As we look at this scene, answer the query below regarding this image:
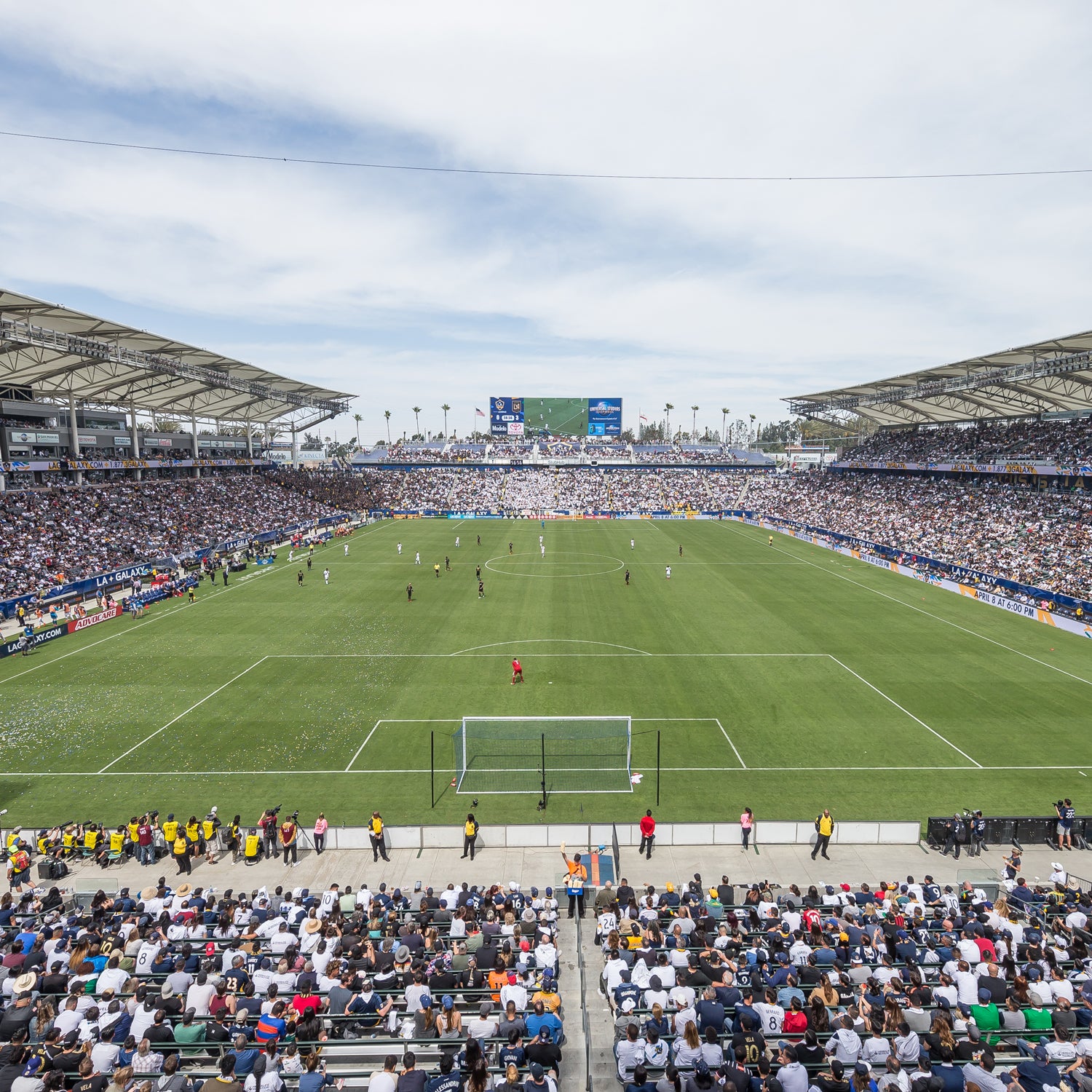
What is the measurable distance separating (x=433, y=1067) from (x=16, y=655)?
34.2m

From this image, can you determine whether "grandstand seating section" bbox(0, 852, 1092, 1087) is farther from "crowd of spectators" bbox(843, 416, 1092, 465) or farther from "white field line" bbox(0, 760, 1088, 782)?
"crowd of spectators" bbox(843, 416, 1092, 465)

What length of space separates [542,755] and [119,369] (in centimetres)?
5591

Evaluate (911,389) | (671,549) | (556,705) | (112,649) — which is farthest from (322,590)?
(911,389)

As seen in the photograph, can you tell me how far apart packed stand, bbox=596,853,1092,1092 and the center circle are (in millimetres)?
37991

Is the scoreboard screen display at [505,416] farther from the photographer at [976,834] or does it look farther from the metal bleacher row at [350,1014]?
the metal bleacher row at [350,1014]

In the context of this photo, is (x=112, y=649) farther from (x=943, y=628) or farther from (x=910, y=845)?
(x=943, y=628)

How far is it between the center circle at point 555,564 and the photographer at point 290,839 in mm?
34472

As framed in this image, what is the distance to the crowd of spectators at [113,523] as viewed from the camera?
139 feet

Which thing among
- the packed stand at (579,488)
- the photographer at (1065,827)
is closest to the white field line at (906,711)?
the photographer at (1065,827)

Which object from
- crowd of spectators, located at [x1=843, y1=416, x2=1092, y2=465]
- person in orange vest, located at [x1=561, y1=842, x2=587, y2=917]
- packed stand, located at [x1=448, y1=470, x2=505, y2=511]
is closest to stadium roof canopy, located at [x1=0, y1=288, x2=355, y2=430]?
packed stand, located at [x1=448, y1=470, x2=505, y2=511]

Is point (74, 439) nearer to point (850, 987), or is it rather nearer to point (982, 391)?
point (850, 987)

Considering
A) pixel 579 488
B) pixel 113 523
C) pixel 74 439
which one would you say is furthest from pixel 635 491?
pixel 74 439

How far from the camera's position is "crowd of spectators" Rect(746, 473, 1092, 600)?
43.8 m

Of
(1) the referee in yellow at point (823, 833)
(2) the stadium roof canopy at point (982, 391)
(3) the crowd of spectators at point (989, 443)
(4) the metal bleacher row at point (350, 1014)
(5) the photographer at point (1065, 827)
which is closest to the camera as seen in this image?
(4) the metal bleacher row at point (350, 1014)
